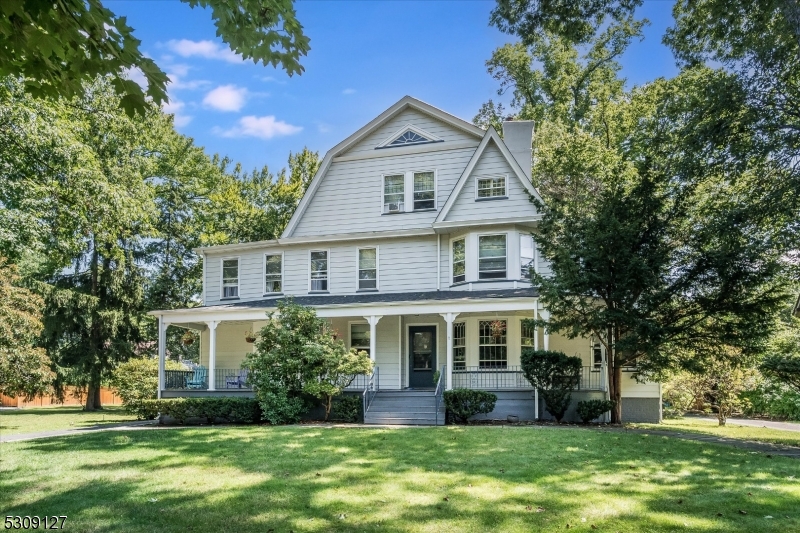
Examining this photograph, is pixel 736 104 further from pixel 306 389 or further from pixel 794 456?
pixel 306 389

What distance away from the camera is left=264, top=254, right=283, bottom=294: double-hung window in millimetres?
24156

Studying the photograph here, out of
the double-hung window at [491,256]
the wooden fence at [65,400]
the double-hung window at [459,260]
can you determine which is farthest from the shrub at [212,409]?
the wooden fence at [65,400]

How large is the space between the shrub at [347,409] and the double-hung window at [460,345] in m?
4.37

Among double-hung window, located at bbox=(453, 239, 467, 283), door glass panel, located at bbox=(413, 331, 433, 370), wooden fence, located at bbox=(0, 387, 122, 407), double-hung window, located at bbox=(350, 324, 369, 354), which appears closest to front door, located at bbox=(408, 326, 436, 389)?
door glass panel, located at bbox=(413, 331, 433, 370)

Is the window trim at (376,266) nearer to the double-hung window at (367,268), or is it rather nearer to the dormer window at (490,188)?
the double-hung window at (367,268)

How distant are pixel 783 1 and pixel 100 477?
45.2 ft

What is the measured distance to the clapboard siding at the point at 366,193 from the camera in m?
22.5

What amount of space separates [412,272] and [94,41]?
18756 mm

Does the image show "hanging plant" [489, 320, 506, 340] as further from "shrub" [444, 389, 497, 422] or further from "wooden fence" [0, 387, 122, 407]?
"wooden fence" [0, 387, 122, 407]

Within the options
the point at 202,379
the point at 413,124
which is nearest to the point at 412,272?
the point at 413,124

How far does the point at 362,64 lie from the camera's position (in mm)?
14445

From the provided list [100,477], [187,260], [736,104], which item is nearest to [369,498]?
[100,477]

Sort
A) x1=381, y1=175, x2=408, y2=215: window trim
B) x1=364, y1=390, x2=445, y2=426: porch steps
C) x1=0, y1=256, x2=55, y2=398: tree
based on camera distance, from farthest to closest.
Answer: x1=381, y1=175, x2=408, y2=215: window trim
x1=0, y1=256, x2=55, y2=398: tree
x1=364, y1=390, x2=445, y2=426: porch steps

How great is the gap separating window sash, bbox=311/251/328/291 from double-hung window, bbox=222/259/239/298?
11.2 feet
